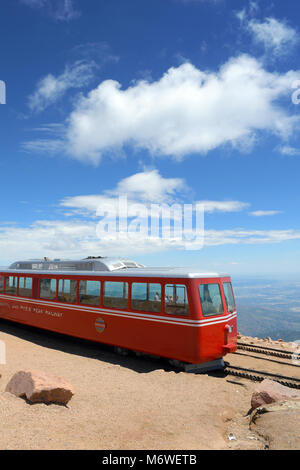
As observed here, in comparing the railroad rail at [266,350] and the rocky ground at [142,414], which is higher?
the rocky ground at [142,414]

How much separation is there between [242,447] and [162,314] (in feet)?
16.6

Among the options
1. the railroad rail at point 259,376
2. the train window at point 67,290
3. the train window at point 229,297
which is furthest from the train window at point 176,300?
the train window at point 67,290

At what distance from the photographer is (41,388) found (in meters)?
6.57

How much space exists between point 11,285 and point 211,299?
1121cm

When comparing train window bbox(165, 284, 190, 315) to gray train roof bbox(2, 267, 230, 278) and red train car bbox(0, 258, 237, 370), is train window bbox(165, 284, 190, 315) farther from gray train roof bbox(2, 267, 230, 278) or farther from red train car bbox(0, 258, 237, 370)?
gray train roof bbox(2, 267, 230, 278)

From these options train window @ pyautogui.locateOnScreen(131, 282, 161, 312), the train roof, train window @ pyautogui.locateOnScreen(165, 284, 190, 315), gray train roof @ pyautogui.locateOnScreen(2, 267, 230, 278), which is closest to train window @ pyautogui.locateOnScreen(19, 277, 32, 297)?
the train roof

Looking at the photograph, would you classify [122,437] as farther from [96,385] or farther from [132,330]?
[132,330]

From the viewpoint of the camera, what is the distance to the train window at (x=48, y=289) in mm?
14359

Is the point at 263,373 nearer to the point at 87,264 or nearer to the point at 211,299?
the point at 211,299

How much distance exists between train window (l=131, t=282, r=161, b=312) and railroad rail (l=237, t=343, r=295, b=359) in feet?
17.3

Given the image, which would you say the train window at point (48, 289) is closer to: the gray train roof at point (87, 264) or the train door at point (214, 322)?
the gray train roof at point (87, 264)
